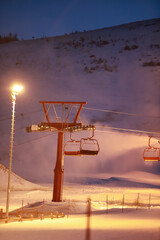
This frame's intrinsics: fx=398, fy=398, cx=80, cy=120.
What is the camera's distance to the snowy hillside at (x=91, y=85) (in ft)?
193

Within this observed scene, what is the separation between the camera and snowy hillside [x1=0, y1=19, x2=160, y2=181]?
58.9 meters

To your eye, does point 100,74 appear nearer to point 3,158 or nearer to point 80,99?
point 80,99

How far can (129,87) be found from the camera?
7412 centimetres

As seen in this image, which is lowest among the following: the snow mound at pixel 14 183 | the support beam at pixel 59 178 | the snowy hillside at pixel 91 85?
the snow mound at pixel 14 183

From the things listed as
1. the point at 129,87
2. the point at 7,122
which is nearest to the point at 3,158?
the point at 7,122

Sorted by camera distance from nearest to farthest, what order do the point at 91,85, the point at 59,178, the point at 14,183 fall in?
the point at 59,178 < the point at 14,183 < the point at 91,85

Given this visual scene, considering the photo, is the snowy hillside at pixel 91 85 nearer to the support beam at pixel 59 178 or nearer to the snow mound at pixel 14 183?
the snow mound at pixel 14 183

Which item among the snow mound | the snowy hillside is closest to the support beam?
the snow mound

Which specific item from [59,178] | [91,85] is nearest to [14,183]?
[59,178]

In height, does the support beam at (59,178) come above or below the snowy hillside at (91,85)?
below

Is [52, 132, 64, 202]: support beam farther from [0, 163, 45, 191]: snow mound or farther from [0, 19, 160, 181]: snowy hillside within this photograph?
[0, 19, 160, 181]: snowy hillside

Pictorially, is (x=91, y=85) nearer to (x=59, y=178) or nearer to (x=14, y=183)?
(x=14, y=183)

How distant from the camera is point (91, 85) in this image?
74.3m

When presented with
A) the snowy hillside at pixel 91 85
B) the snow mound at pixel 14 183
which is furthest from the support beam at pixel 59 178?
the snowy hillside at pixel 91 85
